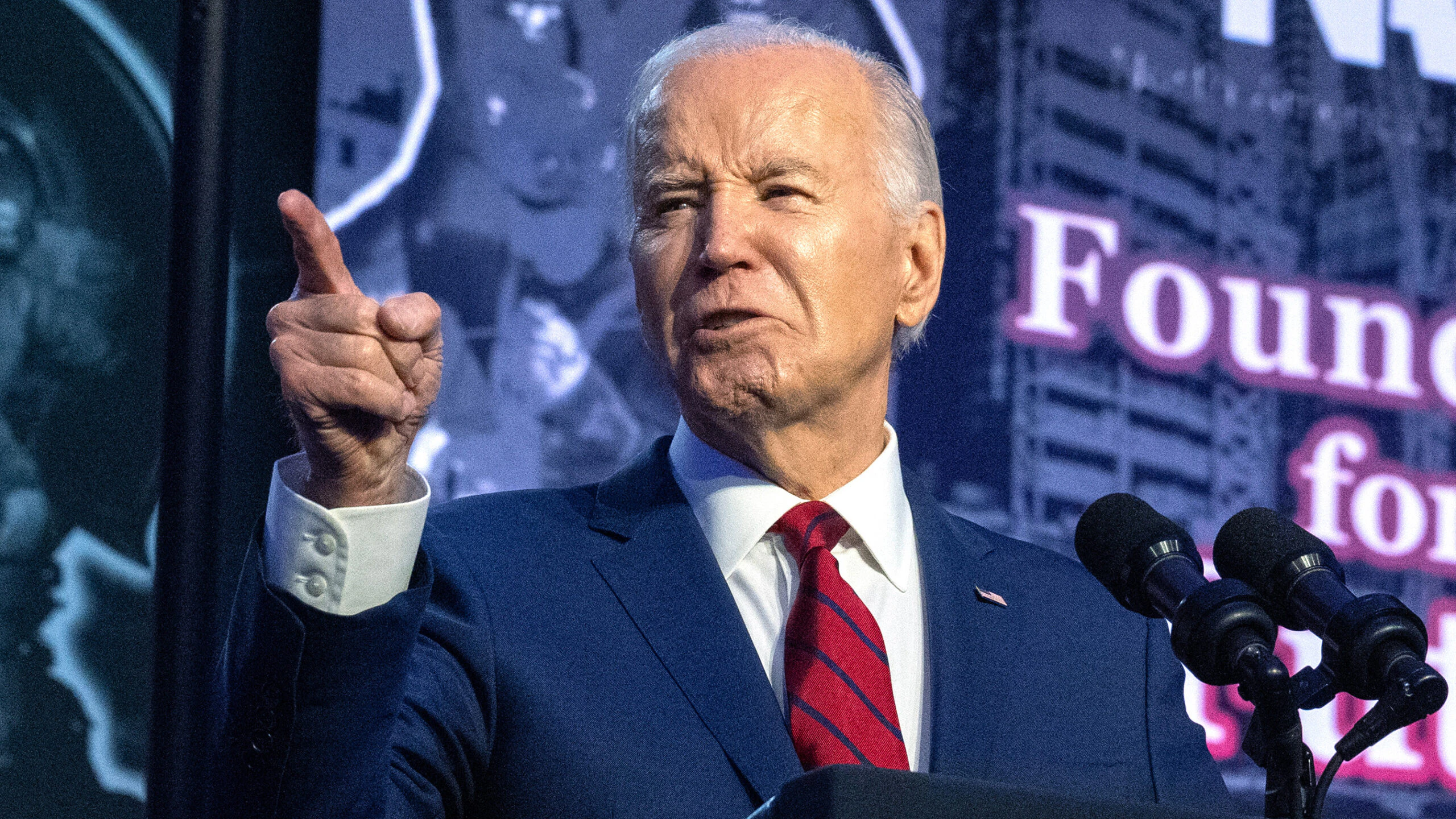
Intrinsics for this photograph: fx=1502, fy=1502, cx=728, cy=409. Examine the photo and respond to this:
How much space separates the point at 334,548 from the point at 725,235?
28.5 inches

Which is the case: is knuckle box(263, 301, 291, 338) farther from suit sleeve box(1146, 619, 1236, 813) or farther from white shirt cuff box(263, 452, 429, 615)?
suit sleeve box(1146, 619, 1236, 813)

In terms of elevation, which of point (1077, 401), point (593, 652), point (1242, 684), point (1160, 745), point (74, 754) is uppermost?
point (1242, 684)

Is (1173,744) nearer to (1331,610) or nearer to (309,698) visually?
(1331,610)

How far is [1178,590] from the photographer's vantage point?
118 cm

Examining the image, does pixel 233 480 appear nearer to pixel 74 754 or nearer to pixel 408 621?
pixel 74 754

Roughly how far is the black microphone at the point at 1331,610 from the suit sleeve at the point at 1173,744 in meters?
0.42

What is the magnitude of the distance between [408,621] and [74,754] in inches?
76.1

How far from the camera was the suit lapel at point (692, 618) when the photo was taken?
1411 millimetres

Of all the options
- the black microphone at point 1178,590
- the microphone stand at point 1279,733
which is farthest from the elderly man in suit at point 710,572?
the microphone stand at point 1279,733

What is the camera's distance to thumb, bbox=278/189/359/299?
102 centimetres

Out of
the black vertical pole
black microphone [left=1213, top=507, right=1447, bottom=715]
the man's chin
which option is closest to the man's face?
the man's chin

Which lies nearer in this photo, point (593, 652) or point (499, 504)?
point (593, 652)

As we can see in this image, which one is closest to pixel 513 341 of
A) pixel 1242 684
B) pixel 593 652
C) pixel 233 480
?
pixel 233 480

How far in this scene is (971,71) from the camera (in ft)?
11.3
